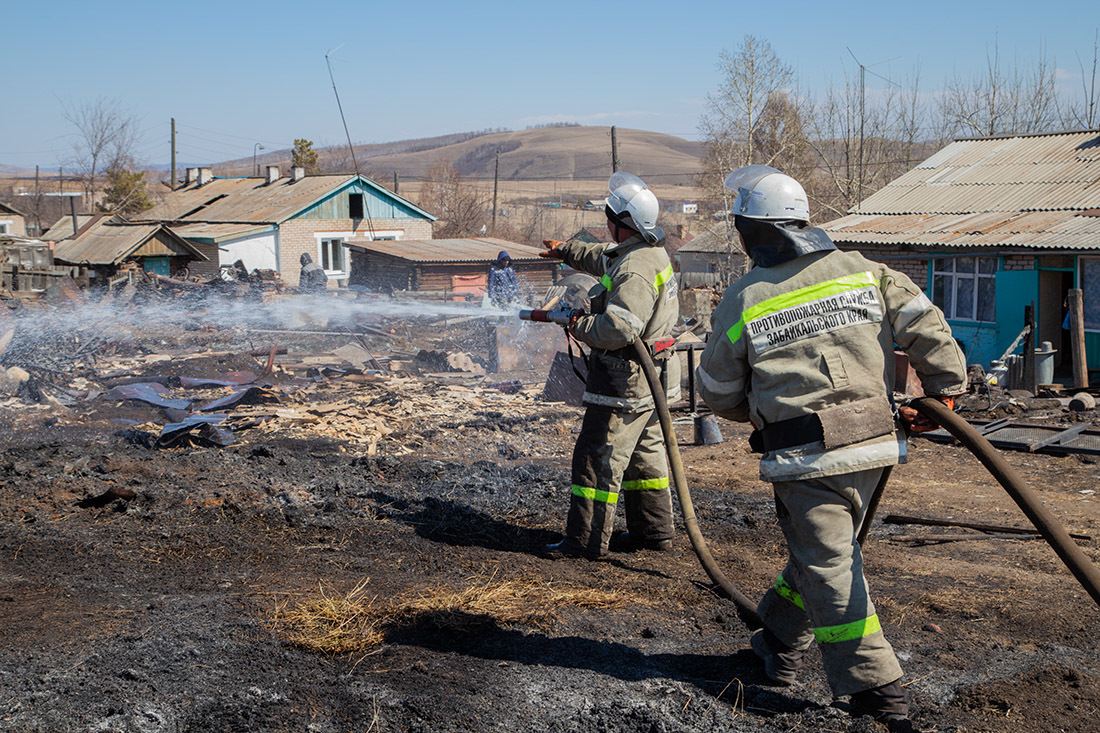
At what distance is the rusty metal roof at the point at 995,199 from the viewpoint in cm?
1630

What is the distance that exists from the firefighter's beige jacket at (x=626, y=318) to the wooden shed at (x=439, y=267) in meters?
25.5

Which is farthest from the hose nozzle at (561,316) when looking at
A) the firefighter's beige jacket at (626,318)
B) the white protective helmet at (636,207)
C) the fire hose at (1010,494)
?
the fire hose at (1010,494)

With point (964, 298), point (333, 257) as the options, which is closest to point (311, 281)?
point (333, 257)

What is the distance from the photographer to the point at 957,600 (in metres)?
4.04

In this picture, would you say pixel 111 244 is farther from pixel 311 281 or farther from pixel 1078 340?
pixel 1078 340

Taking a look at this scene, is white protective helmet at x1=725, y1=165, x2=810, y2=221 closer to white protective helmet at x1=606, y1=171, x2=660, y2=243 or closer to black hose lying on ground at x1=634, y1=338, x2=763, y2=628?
black hose lying on ground at x1=634, y1=338, x2=763, y2=628

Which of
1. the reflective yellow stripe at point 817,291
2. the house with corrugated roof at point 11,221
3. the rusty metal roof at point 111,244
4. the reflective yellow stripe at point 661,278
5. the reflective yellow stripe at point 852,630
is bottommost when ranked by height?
Answer: the reflective yellow stripe at point 852,630

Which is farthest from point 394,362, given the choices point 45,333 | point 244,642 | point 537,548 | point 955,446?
point 244,642

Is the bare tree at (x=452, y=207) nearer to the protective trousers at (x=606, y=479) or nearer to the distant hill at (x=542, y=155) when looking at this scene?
the protective trousers at (x=606, y=479)

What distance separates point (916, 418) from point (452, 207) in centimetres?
5184

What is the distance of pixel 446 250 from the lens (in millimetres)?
33594

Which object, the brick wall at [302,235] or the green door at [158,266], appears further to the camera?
the brick wall at [302,235]

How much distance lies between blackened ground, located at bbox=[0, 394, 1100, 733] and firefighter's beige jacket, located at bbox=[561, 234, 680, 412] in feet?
3.09

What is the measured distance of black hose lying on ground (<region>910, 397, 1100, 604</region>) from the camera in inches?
104
